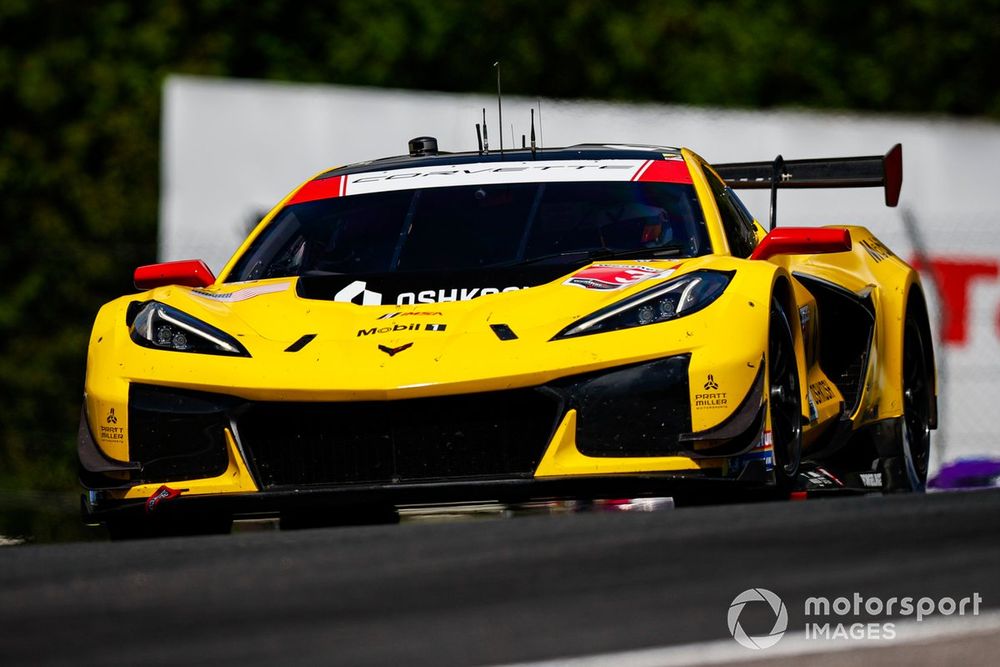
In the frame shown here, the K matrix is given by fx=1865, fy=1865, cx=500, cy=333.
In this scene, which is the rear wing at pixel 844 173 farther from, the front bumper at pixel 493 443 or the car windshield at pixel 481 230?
the front bumper at pixel 493 443

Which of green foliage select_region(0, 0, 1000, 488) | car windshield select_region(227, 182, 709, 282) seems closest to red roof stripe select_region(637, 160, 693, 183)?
car windshield select_region(227, 182, 709, 282)

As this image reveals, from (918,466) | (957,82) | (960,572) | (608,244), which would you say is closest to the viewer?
(960,572)

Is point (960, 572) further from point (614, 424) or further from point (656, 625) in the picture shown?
point (614, 424)

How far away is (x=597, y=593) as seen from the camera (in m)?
3.55

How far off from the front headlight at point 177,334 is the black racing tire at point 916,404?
263 centimetres

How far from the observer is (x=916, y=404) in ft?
23.4

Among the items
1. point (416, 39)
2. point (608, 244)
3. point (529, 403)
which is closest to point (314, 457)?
point (529, 403)

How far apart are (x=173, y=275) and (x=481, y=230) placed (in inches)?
39.8

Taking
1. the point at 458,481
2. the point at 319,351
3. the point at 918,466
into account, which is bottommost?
the point at 918,466

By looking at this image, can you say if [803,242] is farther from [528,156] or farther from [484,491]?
[484,491]

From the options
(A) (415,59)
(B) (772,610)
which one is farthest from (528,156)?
(A) (415,59)

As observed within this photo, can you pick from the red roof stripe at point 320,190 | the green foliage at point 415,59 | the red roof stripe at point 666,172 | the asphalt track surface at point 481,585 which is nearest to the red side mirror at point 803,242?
the red roof stripe at point 666,172

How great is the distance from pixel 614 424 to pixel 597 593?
140cm

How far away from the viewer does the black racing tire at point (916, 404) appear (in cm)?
671
